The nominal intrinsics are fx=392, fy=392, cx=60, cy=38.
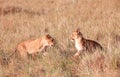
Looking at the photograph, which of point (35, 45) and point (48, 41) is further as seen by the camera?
point (35, 45)

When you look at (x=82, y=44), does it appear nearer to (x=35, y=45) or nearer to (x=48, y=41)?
(x=48, y=41)

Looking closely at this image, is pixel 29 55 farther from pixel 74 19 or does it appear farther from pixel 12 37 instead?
pixel 74 19

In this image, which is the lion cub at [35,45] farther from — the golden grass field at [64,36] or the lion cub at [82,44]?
the lion cub at [82,44]

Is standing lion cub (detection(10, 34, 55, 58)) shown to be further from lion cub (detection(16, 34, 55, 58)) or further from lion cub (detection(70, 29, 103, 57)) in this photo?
lion cub (detection(70, 29, 103, 57))

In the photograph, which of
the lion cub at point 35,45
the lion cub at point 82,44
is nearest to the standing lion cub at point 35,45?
the lion cub at point 35,45

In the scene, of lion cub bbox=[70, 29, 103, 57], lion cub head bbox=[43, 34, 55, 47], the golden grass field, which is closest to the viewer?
the golden grass field

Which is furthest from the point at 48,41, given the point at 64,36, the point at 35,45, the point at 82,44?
the point at 64,36

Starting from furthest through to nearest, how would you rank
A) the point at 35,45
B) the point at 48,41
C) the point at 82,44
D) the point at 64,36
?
1. the point at 64,36
2. the point at 35,45
3. the point at 48,41
4. the point at 82,44

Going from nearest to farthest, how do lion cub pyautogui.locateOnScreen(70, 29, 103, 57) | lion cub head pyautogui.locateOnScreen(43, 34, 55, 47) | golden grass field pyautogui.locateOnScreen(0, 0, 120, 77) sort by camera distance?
1. golden grass field pyautogui.locateOnScreen(0, 0, 120, 77)
2. lion cub pyautogui.locateOnScreen(70, 29, 103, 57)
3. lion cub head pyautogui.locateOnScreen(43, 34, 55, 47)

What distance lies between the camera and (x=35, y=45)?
8531 mm

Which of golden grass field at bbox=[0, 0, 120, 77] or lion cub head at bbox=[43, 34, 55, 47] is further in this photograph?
lion cub head at bbox=[43, 34, 55, 47]

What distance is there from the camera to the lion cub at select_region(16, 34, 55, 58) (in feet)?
27.4

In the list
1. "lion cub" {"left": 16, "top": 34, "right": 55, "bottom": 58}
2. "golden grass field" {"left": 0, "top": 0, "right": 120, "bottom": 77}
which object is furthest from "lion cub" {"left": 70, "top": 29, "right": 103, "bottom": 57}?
"lion cub" {"left": 16, "top": 34, "right": 55, "bottom": 58}

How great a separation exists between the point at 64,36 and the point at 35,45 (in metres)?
1.77
